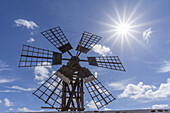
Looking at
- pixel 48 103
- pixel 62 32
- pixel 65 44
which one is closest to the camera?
pixel 48 103

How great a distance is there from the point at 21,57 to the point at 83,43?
5.79 metres

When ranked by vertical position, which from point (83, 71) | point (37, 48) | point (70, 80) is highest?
point (37, 48)

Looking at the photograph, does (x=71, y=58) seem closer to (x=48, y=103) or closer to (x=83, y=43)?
(x=83, y=43)

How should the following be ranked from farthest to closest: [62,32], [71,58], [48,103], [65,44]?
[62,32], [65,44], [71,58], [48,103]

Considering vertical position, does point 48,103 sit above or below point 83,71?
below

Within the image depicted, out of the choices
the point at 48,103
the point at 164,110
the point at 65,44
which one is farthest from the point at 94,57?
the point at 164,110

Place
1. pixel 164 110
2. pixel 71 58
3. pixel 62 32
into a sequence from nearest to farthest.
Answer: pixel 164 110 → pixel 71 58 → pixel 62 32

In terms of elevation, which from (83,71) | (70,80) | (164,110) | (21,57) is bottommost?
(164,110)

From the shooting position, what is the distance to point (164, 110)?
2414 mm

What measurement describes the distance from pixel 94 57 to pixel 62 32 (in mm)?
4080

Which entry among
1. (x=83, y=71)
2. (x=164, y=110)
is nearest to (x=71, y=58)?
(x=83, y=71)

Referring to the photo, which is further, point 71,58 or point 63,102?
point 71,58

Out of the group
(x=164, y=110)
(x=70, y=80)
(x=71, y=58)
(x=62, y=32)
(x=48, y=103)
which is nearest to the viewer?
(x=164, y=110)

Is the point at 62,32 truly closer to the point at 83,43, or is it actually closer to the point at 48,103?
the point at 83,43
